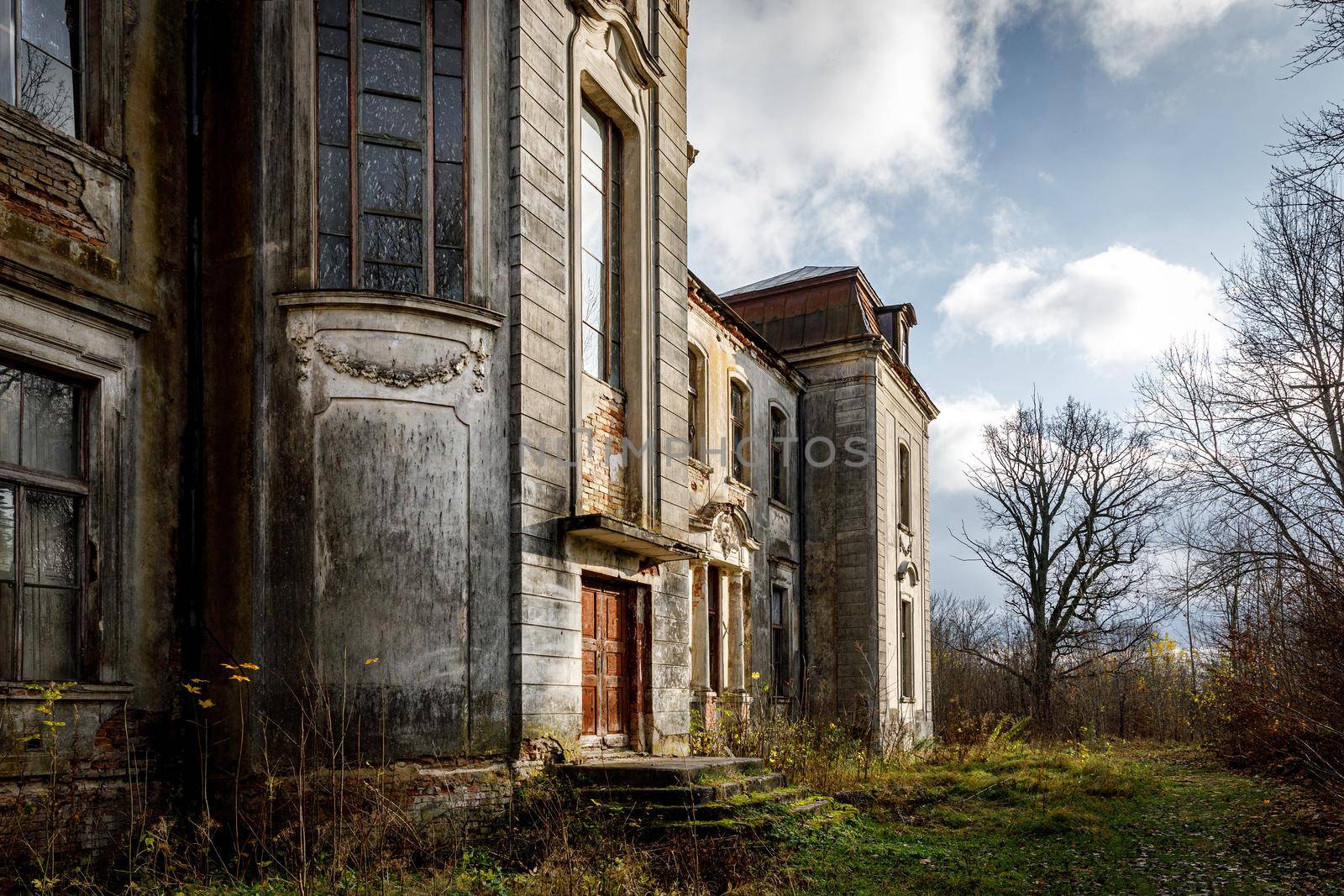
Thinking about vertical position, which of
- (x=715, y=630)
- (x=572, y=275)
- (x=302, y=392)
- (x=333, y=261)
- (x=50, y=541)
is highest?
(x=572, y=275)

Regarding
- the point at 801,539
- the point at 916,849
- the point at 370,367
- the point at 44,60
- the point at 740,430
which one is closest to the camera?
the point at 44,60

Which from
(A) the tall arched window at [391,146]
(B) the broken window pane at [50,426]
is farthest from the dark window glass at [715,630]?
(B) the broken window pane at [50,426]

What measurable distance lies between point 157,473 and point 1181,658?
3646cm

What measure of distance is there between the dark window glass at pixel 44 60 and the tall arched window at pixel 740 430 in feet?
39.2

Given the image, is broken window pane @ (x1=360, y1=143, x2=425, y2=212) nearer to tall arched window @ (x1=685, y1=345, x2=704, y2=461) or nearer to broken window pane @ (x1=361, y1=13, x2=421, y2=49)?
broken window pane @ (x1=361, y1=13, x2=421, y2=49)

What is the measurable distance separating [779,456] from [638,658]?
400 inches

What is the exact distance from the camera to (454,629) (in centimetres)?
881

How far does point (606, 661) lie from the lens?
433 inches

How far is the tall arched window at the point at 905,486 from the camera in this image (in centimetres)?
2470

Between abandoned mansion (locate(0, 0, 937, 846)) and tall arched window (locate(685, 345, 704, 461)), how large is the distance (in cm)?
580

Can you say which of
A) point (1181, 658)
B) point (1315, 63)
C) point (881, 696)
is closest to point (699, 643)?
point (881, 696)

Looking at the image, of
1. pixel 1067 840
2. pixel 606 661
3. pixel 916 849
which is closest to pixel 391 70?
pixel 606 661

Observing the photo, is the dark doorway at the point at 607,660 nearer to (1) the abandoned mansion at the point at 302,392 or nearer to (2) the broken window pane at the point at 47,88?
(1) the abandoned mansion at the point at 302,392

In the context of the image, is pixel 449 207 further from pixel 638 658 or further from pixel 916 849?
pixel 916 849
